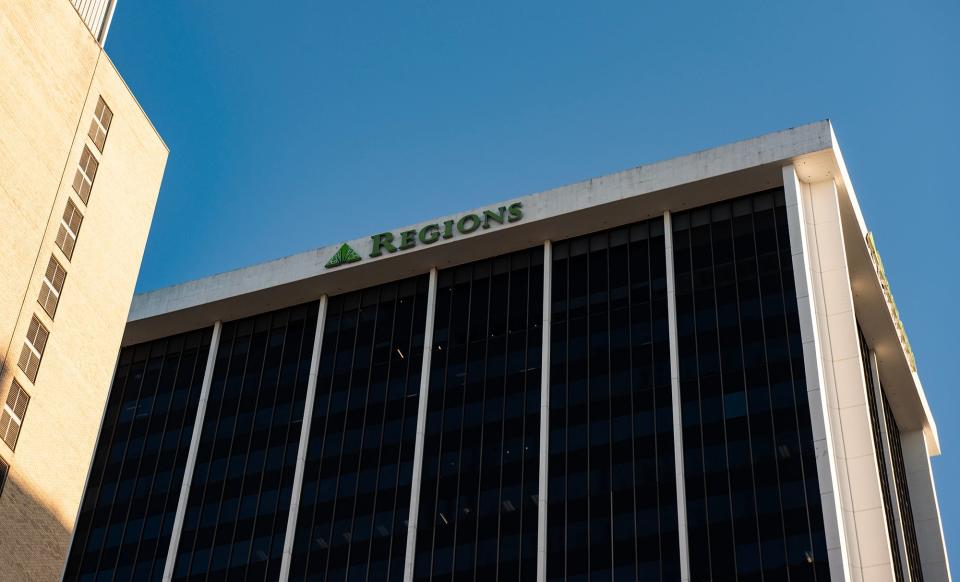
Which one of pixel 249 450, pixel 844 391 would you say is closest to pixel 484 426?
pixel 249 450

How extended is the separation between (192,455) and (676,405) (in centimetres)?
3952

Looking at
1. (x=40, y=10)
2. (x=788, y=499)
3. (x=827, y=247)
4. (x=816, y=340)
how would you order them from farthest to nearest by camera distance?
(x=827, y=247)
(x=816, y=340)
(x=788, y=499)
(x=40, y=10)

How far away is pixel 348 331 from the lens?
112 meters

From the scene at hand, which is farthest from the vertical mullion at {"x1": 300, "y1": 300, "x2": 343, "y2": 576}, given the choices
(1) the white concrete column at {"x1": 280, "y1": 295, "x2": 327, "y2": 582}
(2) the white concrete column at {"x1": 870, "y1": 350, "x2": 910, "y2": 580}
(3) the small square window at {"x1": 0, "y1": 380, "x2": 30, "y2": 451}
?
(3) the small square window at {"x1": 0, "y1": 380, "x2": 30, "y2": 451}

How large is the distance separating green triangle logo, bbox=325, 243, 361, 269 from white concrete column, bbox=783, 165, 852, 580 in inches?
1335

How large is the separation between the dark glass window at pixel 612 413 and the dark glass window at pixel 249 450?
847 inches

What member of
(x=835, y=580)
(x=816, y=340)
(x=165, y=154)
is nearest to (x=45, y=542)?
(x=165, y=154)

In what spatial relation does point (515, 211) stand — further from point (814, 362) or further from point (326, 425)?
point (814, 362)

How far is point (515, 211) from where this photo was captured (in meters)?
106

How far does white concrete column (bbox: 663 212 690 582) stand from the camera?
84.9 metres

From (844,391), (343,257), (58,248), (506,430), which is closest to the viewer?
(58,248)

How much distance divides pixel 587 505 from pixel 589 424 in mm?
6250

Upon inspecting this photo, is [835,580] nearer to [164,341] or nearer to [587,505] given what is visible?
[587,505]

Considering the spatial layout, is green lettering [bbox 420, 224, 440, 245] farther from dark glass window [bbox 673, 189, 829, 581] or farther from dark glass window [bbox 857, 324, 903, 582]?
dark glass window [bbox 857, 324, 903, 582]
